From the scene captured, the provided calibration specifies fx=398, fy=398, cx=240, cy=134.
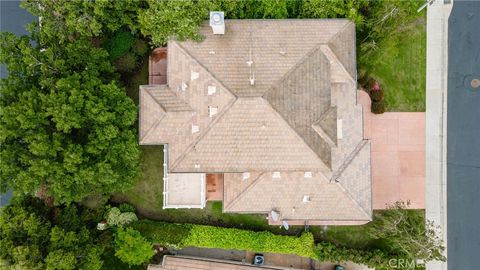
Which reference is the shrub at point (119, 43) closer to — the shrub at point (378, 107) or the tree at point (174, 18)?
the tree at point (174, 18)

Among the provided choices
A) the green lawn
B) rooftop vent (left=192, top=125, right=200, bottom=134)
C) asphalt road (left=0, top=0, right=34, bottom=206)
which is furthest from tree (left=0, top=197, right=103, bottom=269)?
the green lawn

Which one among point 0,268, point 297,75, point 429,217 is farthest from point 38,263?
point 429,217

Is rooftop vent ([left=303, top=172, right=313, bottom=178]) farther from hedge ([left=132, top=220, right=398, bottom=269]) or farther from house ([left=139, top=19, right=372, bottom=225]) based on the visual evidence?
hedge ([left=132, top=220, right=398, bottom=269])

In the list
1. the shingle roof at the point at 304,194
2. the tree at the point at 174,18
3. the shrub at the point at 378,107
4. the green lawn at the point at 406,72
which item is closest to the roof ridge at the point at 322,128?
the shingle roof at the point at 304,194

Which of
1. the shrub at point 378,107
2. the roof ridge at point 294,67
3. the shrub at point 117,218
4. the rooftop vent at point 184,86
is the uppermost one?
the roof ridge at point 294,67

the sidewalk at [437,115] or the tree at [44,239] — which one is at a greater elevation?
the sidewalk at [437,115]

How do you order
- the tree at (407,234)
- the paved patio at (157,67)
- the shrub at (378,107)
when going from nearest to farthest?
the tree at (407,234)
the paved patio at (157,67)
the shrub at (378,107)
